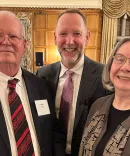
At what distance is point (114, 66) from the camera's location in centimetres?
132

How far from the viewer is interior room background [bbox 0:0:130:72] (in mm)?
5949

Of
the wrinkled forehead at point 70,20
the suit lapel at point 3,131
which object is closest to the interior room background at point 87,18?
the wrinkled forehead at point 70,20

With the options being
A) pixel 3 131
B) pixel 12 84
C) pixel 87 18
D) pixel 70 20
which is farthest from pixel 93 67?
pixel 87 18

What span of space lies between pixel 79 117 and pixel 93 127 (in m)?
0.34

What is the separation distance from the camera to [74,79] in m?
1.78

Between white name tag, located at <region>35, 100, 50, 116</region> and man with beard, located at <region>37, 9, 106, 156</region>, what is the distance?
260 mm

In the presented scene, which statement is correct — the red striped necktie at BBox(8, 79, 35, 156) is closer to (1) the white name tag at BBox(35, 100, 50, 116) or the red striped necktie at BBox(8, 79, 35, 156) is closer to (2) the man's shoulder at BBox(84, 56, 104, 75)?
(1) the white name tag at BBox(35, 100, 50, 116)

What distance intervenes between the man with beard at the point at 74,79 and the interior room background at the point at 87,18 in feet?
14.0

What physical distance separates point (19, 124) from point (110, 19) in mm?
5374

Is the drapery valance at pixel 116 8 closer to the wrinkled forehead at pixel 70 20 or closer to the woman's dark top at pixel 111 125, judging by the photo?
the wrinkled forehead at pixel 70 20

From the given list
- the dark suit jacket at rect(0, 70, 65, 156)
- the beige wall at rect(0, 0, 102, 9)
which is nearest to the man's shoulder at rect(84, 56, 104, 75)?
the dark suit jacket at rect(0, 70, 65, 156)

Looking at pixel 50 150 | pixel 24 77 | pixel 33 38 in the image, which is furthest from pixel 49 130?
pixel 33 38

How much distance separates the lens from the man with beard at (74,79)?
167 cm

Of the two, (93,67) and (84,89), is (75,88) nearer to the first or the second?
(84,89)
